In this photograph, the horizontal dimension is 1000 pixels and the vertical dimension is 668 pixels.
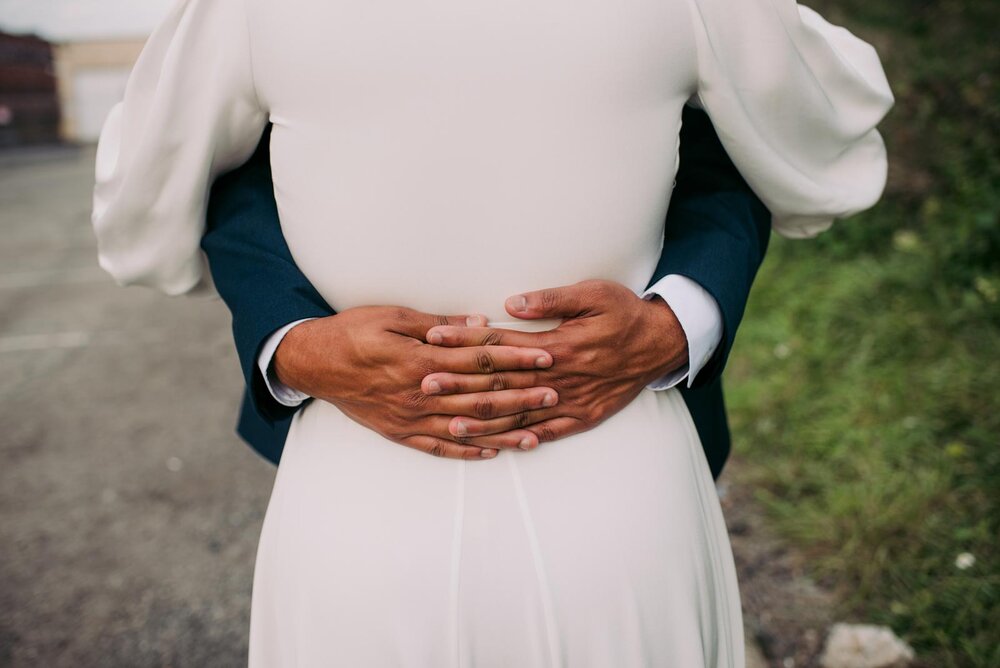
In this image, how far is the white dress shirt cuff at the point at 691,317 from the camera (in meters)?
1.22

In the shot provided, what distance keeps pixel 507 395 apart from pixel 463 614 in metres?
0.29

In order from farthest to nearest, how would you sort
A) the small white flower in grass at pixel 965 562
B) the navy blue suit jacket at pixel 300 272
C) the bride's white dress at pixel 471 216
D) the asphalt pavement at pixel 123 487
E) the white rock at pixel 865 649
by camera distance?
the asphalt pavement at pixel 123 487 < the small white flower in grass at pixel 965 562 < the white rock at pixel 865 649 < the navy blue suit jacket at pixel 300 272 < the bride's white dress at pixel 471 216

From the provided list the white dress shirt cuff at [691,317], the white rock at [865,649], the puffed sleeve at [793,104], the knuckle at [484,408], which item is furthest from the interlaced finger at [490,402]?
the white rock at [865,649]

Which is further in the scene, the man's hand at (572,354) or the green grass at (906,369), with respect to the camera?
the green grass at (906,369)

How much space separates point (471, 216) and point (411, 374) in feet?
0.72

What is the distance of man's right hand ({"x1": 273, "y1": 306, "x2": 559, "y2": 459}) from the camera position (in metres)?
1.09

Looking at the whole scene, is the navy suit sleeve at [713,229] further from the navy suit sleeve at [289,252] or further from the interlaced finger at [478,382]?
the interlaced finger at [478,382]

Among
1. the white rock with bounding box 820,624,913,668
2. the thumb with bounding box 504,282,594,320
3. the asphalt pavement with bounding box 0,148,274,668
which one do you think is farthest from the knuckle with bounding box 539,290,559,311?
the asphalt pavement with bounding box 0,148,274,668

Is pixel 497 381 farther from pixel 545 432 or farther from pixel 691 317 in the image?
pixel 691 317

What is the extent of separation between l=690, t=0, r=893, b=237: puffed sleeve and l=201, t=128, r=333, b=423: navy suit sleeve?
64cm

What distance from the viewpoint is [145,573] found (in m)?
3.21

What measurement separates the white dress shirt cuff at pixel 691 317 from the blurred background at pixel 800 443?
1666mm

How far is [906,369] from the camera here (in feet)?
11.8

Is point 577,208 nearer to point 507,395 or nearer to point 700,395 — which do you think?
point 507,395
